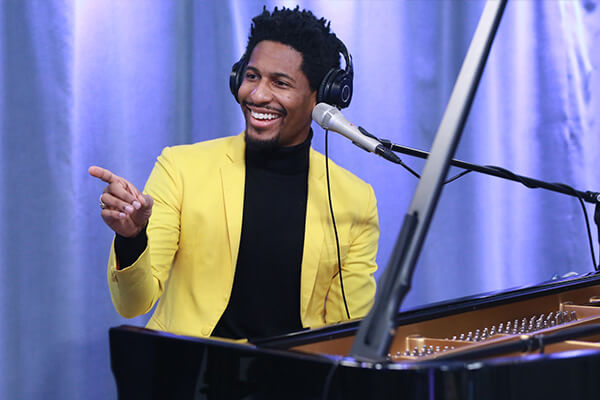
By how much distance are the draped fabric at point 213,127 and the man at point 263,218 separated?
0.44 m

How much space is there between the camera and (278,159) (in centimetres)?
193

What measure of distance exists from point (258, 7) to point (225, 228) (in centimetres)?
103

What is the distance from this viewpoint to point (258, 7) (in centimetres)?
245

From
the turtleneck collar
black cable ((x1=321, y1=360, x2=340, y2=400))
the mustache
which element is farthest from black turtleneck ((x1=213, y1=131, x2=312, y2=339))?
black cable ((x1=321, y1=360, x2=340, y2=400))

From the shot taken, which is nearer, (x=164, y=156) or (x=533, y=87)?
(x=164, y=156)

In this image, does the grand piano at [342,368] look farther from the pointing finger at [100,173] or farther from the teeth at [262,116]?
the teeth at [262,116]

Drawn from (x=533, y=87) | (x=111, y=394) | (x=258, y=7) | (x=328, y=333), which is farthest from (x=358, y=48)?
(x=328, y=333)

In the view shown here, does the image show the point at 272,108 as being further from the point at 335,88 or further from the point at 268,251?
the point at 268,251

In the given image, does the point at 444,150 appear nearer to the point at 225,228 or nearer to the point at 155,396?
the point at 155,396

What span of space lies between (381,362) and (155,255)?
0.98 metres

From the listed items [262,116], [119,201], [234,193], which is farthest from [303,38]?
[119,201]

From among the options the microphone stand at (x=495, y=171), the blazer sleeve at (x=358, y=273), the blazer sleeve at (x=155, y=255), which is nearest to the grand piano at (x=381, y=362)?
the blazer sleeve at (x=155, y=255)

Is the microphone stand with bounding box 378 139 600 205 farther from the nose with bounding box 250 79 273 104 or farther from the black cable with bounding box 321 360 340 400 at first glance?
the black cable with bounding box 321 360 340 400

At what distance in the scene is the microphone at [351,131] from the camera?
1367 millimetres
